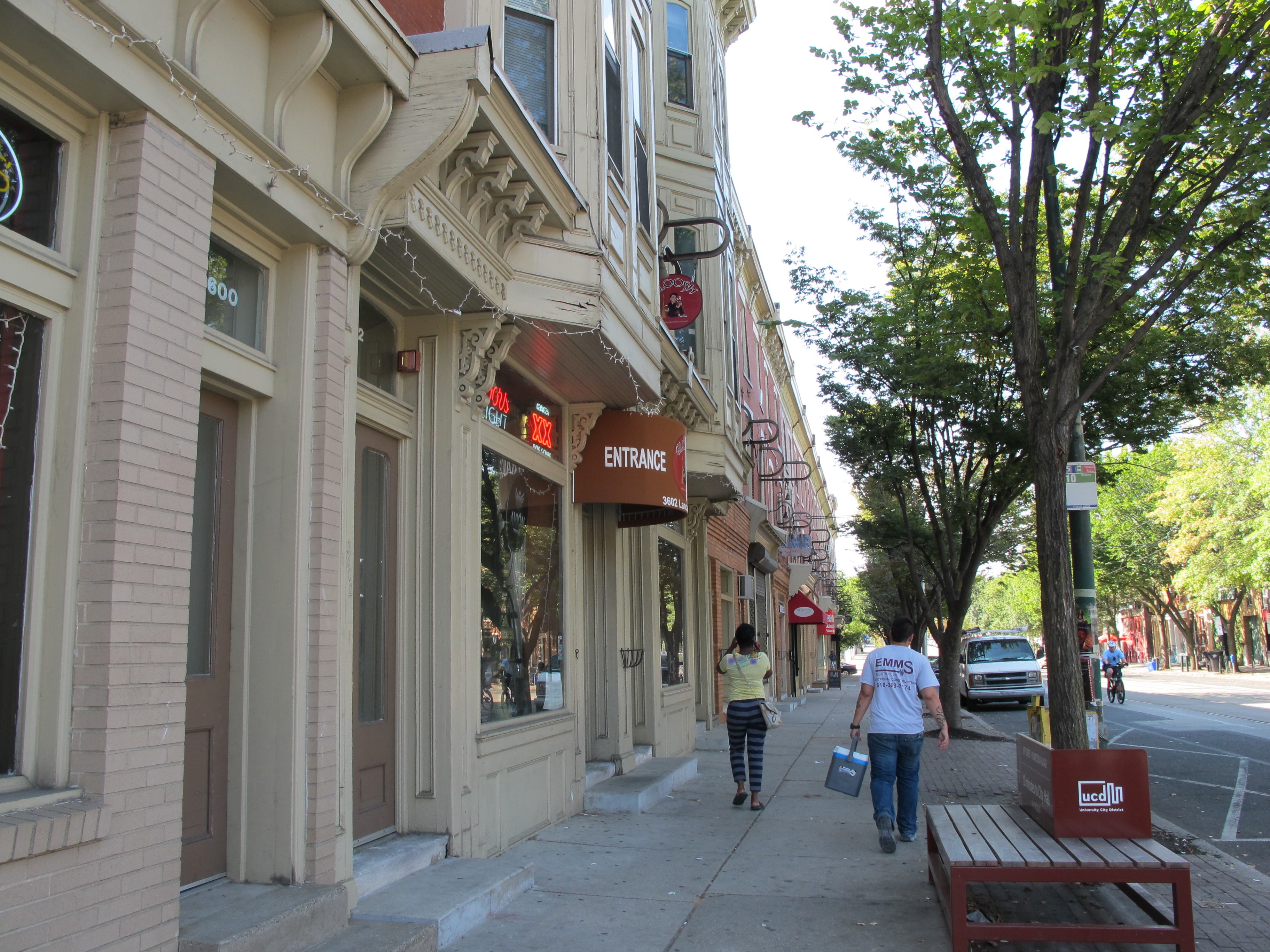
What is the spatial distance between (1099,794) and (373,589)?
14.0 feet

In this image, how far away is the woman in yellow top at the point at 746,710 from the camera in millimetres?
8930

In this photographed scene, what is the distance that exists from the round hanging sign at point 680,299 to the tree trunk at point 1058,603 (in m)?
6.05

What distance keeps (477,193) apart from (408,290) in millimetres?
772

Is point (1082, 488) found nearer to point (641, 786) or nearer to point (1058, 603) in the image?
point (1058, 603)

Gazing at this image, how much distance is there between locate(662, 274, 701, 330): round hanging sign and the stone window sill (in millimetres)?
9543

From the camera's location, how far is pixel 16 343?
3.34 m

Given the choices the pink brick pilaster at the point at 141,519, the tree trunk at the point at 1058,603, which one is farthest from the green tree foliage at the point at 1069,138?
the pink brick pilaster at the point at 141,519

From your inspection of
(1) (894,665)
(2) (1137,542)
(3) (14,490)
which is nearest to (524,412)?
(1) (894,665)

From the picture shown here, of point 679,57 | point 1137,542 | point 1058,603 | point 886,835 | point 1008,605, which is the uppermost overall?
point 679,57

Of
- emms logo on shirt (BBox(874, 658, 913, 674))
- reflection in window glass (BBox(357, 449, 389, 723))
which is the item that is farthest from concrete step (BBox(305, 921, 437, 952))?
emms logo on shirt (BBox(874, 658, 913, 674))

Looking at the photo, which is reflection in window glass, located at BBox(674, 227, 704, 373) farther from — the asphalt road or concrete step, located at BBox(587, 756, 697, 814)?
the asphalt road

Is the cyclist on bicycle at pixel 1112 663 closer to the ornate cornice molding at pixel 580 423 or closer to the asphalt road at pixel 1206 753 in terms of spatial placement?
the asphalt road at pixel 1206 753

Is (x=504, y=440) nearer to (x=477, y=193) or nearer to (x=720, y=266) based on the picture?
(x=477, y=193)

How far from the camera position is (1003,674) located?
78.4 ft
